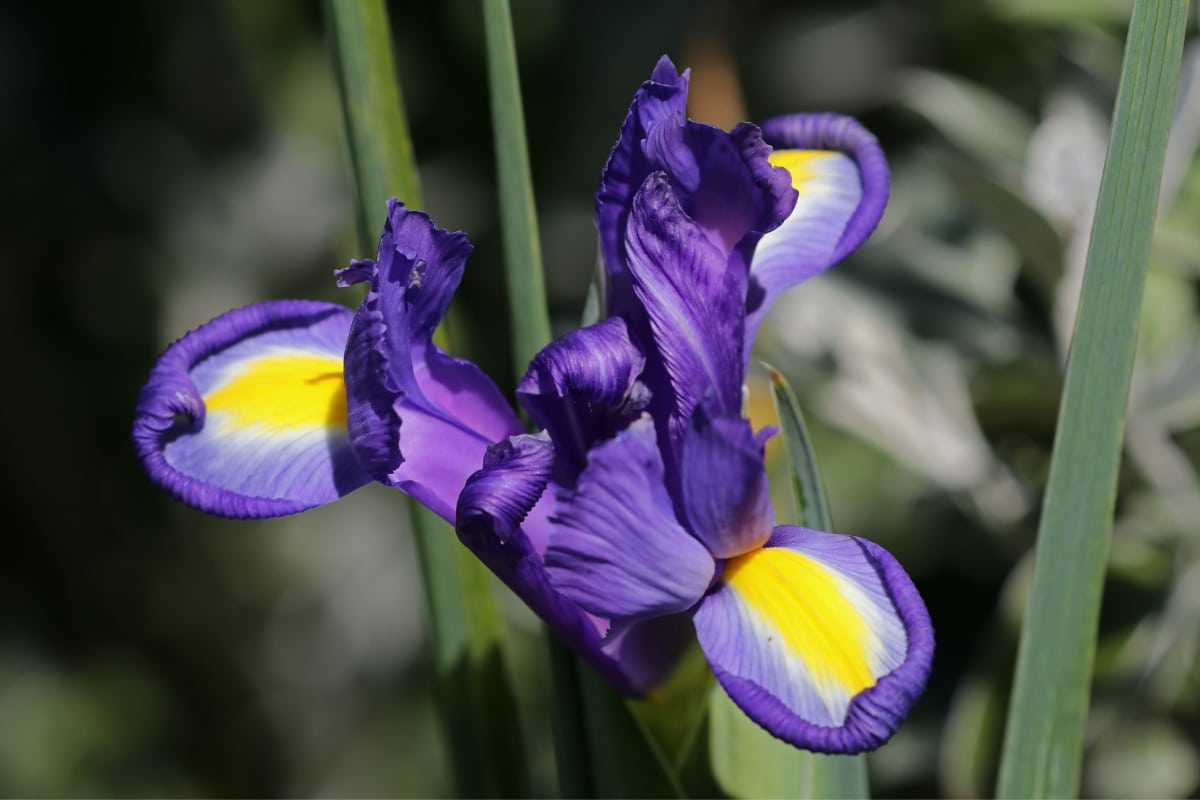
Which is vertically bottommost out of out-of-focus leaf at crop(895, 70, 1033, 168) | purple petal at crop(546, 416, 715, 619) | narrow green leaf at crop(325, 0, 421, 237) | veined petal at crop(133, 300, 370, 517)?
purple petal at crop(546, 416, 715, 619)

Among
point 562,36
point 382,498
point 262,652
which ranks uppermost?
point 562,36

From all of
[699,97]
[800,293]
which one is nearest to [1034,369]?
[800,293]

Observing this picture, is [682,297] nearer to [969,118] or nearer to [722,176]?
[722,176]

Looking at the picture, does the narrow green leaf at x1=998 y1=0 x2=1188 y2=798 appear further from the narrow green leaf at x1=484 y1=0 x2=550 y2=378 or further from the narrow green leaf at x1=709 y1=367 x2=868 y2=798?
the narrow green leaf at x1=484 y1=0 x2=550 y2=378

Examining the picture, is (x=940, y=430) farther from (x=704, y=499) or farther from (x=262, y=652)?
(x=262, y=652)

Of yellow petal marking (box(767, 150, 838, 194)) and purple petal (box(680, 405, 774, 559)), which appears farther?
yellow petal marking (box(767, 150, 838, 194))

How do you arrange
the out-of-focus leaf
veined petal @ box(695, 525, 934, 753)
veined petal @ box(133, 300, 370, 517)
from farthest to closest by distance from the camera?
1. the out-of-focus leaf
2. veined petal @ box(133, 300, 370, 517)
3. veined petal @ box(695, 525, 934, 753)

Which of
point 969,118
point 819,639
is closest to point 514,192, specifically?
point 819,639

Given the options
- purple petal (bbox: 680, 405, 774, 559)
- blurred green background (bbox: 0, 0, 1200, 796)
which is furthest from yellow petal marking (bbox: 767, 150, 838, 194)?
blurred green background (bbox: 0, 0, 1200, 796)
